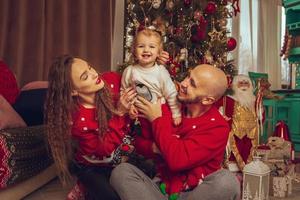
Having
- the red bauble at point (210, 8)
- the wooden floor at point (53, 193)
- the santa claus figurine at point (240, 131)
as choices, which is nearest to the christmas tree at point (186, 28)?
the red bauble at point (210, 8)

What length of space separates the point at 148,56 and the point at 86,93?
282mm

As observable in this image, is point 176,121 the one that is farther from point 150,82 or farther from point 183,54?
point 183,54

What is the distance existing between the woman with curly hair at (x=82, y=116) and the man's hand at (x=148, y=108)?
0.05 metres

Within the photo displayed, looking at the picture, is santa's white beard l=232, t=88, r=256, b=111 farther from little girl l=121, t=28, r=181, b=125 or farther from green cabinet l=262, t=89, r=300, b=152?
little girl l=121, t=28, r=181, b=125

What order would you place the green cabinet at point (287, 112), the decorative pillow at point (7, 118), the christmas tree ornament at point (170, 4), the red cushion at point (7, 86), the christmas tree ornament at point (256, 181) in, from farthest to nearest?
the green cabinet at point (287, 112)
the christmas tree ornament at point (170, 4)
the red cushion at point (7, 86)
the christmas tree ornament at point (256, 181)
the decorative pillow at point (7, 118)

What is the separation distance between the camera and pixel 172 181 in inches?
58.9

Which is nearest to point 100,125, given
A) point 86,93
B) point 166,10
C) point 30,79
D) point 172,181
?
point 86,93

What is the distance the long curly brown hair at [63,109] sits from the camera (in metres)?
1.53

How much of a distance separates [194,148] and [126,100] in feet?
1.16

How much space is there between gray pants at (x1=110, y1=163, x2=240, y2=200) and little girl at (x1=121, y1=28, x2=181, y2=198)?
0.33 ft

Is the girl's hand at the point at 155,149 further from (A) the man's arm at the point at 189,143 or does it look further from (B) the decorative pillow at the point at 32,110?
(B) the decorative pillow at the point at 32,110

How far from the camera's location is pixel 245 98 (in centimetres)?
300

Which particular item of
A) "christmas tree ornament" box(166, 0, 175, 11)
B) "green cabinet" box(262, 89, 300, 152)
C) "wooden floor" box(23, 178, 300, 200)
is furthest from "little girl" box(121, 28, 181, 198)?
"green cabinet" box(262, 89, 300, 152)

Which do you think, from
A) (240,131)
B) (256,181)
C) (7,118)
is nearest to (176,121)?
(256,181)
